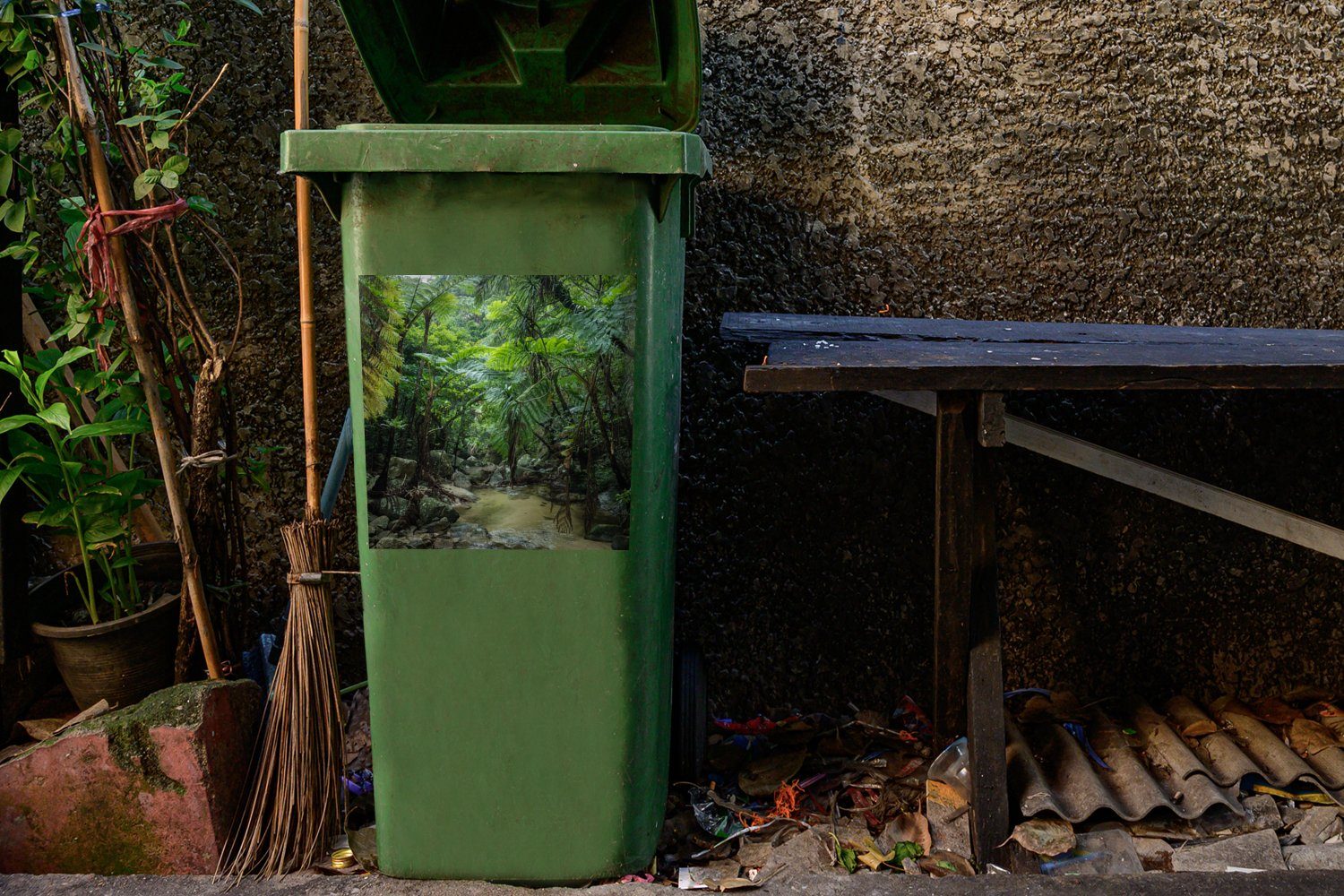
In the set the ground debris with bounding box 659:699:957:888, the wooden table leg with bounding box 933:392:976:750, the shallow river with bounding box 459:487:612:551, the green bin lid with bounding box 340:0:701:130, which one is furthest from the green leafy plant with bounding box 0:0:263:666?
the wooden table leg with bounding box 933:392:976:750

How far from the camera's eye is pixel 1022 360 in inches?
71.9

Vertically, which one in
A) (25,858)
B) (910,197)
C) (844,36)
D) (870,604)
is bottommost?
(25,858)

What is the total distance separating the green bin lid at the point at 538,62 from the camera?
2154 mm

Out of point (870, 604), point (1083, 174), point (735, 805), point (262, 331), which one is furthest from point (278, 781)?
point (1083, 174)

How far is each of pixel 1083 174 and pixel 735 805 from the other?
187 cm

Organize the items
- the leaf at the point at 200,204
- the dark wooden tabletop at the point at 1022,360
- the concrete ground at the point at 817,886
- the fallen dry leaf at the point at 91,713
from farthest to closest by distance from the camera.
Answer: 1. the leaf at the point at 200,204
2. the fallen dry leaf at the point at 91,713
3. the concrete ground at the point at 817,886
4. the dark wooden tabletop at the point at 1022,360

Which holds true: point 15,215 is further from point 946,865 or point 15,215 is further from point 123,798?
point 946,865

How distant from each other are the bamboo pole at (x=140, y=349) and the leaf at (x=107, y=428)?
0.19 feet

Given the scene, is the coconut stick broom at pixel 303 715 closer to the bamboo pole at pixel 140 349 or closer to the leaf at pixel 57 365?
the bamboo pole at pixel 140 349

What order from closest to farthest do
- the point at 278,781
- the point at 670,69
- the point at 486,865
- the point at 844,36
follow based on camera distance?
the point at 486,865
the point at 278,781
the point at 670,69
the point at 844,36

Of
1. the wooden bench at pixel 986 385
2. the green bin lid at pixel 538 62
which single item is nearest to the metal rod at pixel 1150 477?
the wooden bench at pixel 986 385

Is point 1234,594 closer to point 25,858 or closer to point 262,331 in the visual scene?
point 262,331

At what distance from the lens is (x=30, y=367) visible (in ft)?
6.91

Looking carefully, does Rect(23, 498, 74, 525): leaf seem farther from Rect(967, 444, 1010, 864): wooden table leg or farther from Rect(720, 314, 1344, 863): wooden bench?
Rect(967, 444, 1010, 864): wooden table leg
